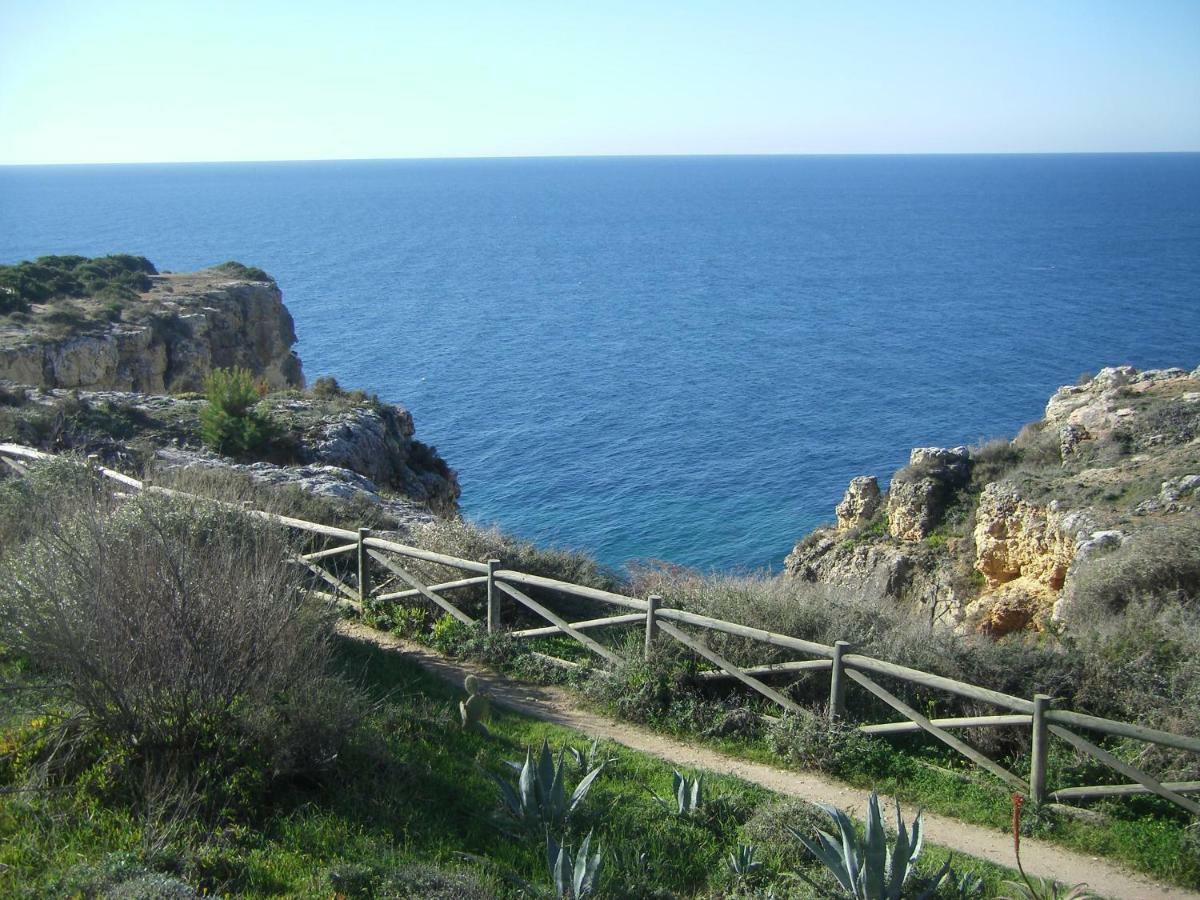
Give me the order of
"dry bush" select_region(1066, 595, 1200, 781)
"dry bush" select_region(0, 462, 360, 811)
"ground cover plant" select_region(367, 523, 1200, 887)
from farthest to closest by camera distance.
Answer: "dry bush" select_region(1066, 595, 1200, 781) < "ground cover plant" select_region(367, 523, 1200, 887) < "dry bush" select_region(0, 462, 360, 811)

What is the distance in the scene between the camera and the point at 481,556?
1372 cm

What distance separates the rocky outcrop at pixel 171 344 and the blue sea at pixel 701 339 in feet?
32.3

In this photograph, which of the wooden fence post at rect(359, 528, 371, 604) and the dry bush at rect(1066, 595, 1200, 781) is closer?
the dry bush at rect(1066, 595, 1200, 781)

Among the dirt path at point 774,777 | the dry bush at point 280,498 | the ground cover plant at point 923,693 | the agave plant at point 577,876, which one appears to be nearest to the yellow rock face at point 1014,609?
the ground cover plant at point 923,693

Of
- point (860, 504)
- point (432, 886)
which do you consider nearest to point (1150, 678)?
point (432, 886)

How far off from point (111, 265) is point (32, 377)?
14.9 m

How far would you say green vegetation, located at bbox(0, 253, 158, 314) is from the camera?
34469 millimetres

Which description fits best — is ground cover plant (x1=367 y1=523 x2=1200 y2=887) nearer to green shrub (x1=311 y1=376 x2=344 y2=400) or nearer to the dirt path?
the dirt path

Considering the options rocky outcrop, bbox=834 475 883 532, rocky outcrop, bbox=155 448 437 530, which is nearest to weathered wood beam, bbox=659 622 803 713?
rocky outcrop, bbox=155 448 437 530

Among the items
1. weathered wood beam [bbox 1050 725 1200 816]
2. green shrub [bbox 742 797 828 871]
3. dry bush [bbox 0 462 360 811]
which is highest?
dry bush [bbox 0 462 360 811]

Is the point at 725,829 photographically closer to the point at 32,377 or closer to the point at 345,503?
the point at 345,503

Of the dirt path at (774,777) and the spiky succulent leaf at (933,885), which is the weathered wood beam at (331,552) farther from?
the spiky succulent leaf at (933,885)

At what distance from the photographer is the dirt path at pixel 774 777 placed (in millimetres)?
7480

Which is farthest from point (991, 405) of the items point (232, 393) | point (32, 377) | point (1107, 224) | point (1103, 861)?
point (1107, 224)
